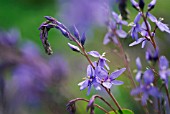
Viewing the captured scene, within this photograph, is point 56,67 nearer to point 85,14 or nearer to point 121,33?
point 121,33

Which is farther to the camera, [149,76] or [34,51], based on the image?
[34,51]

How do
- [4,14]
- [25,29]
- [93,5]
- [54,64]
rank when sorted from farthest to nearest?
[4,14], [25,29], [93,5], [54,64]

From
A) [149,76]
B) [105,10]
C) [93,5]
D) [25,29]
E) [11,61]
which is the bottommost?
[149,76]

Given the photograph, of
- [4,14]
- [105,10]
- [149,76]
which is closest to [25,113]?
[105,10]

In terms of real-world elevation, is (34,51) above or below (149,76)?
above

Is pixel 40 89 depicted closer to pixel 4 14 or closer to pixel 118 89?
pixel 118 89

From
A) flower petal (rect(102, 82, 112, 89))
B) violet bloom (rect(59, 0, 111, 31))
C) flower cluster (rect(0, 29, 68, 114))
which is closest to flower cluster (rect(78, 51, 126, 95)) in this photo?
flower petal (rect(102, 82, 112, 89))

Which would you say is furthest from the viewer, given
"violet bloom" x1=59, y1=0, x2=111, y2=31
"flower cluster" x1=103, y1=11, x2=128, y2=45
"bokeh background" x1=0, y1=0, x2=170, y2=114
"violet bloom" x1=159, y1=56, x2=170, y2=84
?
"violet bloom" x1=59, y1=0, x2=111, y2=31

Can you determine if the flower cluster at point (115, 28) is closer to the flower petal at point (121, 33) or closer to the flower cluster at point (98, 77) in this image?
the flower petal at point (121, 33)

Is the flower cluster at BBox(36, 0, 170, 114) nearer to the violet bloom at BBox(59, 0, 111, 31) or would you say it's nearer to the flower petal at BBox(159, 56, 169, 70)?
the flower petal at BBox(159, 56, 169, 70)

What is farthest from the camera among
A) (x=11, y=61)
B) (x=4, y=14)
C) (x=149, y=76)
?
(x=4, y=14)

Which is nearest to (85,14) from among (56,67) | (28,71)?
(28,71)
